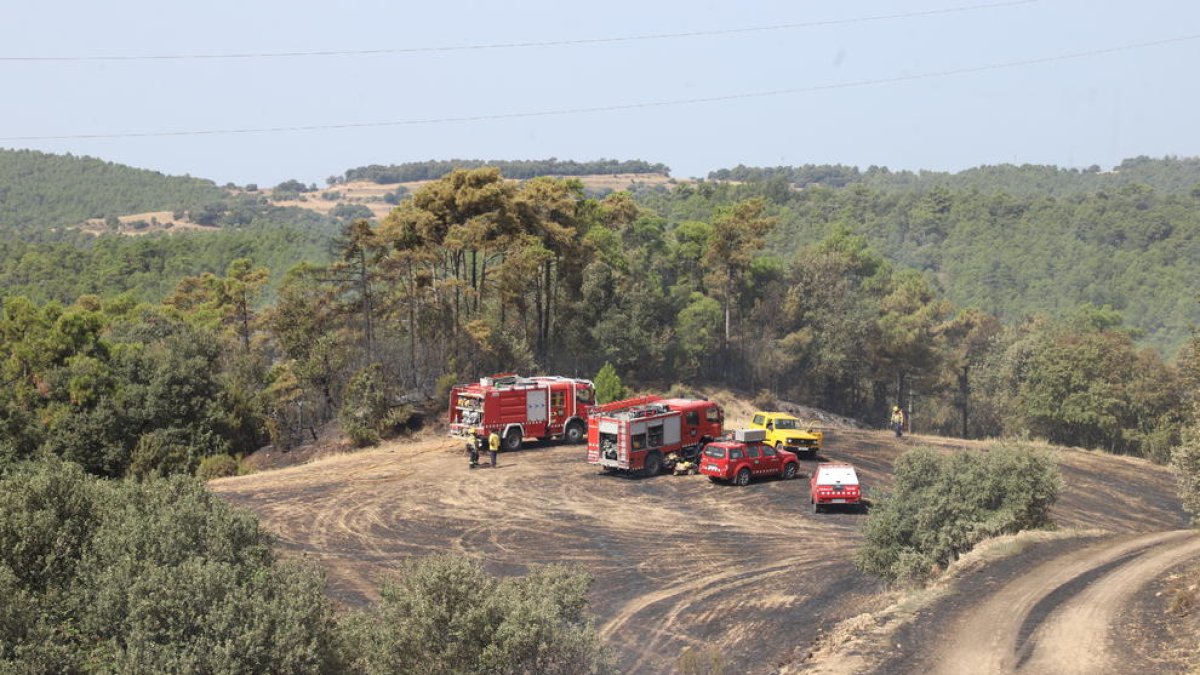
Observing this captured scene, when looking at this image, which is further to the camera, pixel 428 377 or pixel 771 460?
pixel 428 377

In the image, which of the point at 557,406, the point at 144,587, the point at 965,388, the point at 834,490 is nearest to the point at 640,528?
the point at 834,490

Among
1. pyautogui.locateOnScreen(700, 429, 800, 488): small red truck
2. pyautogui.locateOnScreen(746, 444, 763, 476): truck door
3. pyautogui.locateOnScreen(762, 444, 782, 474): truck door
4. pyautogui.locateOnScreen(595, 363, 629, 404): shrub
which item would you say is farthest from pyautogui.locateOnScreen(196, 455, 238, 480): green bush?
pyautogui.locateOnScreen(762, 444, 782, 474): truck door

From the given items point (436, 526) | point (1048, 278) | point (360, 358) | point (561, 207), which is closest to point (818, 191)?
point (1048, 278)

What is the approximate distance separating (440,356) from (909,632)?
34.9 m

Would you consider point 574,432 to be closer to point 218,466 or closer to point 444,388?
point 444,388

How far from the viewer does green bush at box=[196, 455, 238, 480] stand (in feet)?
139

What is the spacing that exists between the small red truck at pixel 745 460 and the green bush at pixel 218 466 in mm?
19804

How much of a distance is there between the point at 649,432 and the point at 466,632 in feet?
77.1

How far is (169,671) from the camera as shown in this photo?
12.1 metres

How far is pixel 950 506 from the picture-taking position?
24703 mm

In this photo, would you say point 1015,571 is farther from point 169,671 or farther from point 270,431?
point 270,431

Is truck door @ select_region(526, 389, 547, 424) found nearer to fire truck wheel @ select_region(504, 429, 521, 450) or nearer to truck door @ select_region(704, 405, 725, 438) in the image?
fire truck wheel @ select_region(504, 429, 521, 450)

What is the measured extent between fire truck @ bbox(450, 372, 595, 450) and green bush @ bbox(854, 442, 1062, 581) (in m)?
17.5

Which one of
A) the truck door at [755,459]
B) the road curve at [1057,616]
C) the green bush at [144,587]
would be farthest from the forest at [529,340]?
the green bush at [144,587]
